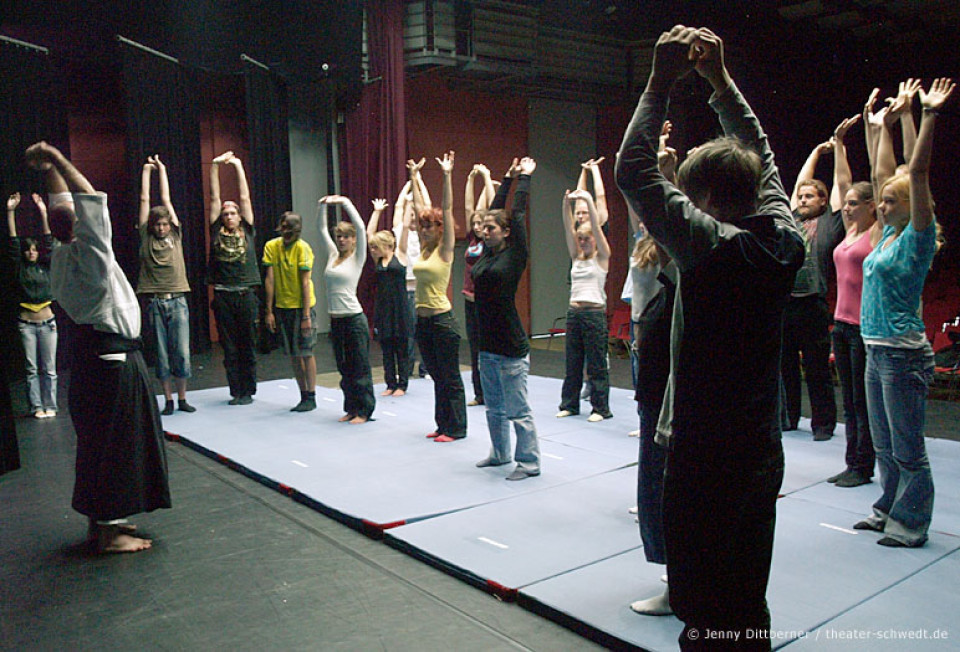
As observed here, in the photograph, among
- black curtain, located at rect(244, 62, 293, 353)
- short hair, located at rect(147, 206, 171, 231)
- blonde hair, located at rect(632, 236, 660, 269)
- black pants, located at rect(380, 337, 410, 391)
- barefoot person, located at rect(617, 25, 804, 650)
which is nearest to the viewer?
barefoot person, located at rect(617, 25, 804, 650)

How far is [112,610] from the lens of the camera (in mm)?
2809

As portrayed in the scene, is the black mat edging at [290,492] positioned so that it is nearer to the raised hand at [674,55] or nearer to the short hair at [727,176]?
the short hair at [727,176]

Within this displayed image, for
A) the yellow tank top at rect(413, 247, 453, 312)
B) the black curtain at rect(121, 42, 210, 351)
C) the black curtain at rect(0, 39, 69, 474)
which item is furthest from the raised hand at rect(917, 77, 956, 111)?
the black curtain at rect(121, 42, 210, 351)

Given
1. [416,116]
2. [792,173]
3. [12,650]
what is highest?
[416,116]

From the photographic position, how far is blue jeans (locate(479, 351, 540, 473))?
13.6ft

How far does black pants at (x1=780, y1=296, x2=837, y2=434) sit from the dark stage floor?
263cm

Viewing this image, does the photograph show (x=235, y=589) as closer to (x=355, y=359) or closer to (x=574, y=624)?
(x=574, y=624)

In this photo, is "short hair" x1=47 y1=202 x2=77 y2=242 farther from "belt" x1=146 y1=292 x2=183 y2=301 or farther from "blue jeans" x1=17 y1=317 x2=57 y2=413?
"blue jeans" x1=17 y1=317 x2=57 y2=413

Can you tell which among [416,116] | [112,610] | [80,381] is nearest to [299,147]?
[416,116]

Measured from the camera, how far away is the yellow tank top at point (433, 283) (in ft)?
16.5

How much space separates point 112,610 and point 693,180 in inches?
98.4

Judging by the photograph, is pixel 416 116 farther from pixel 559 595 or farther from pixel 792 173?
pixel 559 595

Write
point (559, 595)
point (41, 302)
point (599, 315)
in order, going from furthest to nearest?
point (41, 302) → point (599, 315) → point (559, 595)

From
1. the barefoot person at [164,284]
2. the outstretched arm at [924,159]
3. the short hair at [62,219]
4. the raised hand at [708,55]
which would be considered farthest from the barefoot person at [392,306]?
the raised hand at [708,55]
